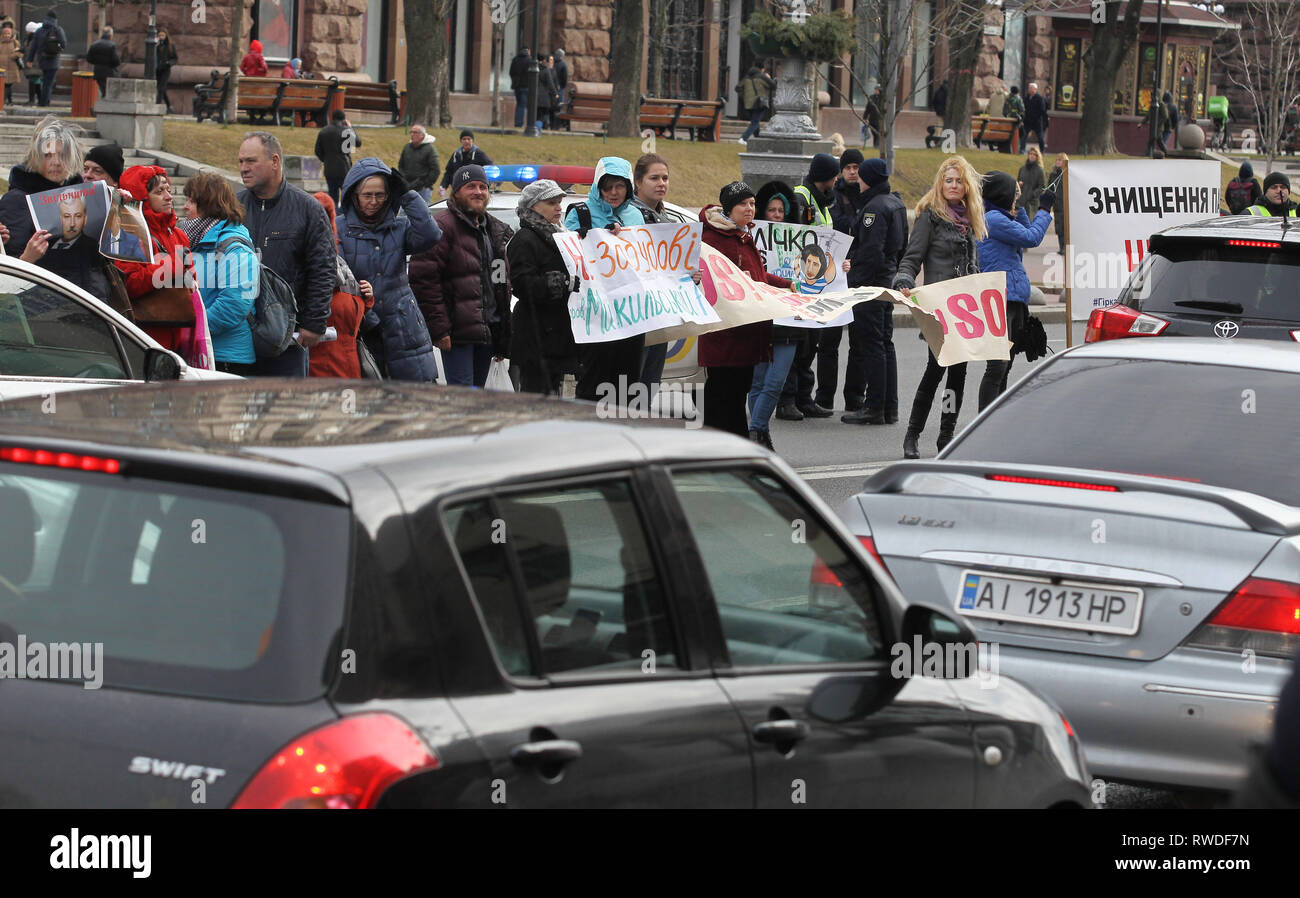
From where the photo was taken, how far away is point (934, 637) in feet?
13.0

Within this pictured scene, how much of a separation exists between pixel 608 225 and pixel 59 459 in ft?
28.2

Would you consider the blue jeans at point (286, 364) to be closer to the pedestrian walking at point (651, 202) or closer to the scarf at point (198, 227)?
the scarf at point (198, 227)

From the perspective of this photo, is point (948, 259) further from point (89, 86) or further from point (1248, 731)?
point (89, 86)

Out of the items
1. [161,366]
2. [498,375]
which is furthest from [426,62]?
[161,366]

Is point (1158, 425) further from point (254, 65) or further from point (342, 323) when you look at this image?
point (254, 65)

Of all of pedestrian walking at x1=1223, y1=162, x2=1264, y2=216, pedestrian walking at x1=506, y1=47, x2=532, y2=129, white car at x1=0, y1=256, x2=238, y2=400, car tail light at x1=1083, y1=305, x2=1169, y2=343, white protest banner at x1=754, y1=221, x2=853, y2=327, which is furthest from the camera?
pedestrian walking at x1=506, y1=47, x2=532, y2=129

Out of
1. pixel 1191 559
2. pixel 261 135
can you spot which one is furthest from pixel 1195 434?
pixel 261 135

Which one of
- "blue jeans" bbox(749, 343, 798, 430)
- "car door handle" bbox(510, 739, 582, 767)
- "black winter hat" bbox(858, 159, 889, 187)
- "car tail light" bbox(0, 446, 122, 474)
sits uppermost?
"black winter hat" bbox(858, 159, 889, 187)

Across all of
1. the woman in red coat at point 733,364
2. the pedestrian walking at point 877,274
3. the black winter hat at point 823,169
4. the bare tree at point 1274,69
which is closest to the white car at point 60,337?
the woman in red coat at point 733,364

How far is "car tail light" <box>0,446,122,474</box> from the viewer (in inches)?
121

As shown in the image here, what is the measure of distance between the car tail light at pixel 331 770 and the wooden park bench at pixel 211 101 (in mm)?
32562

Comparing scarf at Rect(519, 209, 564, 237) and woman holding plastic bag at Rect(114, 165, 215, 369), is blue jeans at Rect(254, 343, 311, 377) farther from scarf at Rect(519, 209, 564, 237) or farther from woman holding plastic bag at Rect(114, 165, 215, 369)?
scarf at Rect(519, 209, 564, 237)

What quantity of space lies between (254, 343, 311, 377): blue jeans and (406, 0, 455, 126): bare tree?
26.4 meters

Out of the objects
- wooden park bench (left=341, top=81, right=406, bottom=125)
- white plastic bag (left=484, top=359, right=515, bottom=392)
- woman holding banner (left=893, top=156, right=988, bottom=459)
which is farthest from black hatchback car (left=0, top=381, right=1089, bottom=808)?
wooden park bench (left=341, top=81, right=406, bottom=125)
